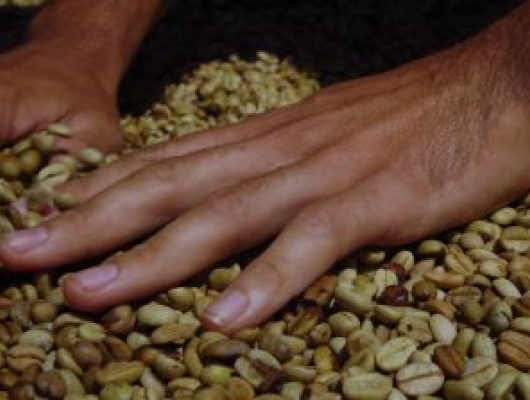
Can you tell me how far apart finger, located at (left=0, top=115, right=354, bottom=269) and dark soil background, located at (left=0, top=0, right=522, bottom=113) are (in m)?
1.10

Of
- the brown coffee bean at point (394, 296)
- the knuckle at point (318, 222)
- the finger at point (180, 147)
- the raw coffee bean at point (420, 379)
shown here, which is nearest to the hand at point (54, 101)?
the finger at point (180, 147)

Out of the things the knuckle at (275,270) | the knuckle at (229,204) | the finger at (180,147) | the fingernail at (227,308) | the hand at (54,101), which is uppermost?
the hand at (54,101)

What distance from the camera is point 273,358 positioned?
194 centimetres

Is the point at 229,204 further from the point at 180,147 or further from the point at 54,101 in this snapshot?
the point at 54,101

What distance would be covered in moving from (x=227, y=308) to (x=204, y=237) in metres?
0.21

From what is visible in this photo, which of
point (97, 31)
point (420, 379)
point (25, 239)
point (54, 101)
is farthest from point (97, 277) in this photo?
point (97, 31)

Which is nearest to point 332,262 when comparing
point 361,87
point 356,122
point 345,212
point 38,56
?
point 345,212

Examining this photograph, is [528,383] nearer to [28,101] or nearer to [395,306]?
[395,306]

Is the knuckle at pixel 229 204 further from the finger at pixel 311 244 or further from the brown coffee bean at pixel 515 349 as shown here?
the brown coffee bean at pixel 515 349

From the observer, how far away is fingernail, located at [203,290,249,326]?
1.96m

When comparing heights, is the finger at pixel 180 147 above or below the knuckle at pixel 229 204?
above

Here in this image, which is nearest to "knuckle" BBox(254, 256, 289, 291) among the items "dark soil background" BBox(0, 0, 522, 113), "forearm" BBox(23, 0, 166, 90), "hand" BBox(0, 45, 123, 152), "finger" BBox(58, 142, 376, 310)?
"finger" BBox(58, 142, 376, 310)

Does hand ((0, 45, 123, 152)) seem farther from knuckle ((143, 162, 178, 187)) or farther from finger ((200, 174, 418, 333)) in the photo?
finger ((200, 174, 418, 333))

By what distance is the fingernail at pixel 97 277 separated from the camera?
2.01 m
